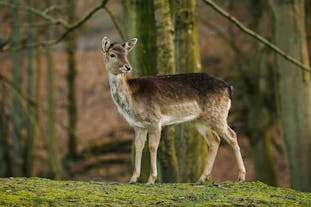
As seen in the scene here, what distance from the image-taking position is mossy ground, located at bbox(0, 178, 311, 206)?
10031 mm

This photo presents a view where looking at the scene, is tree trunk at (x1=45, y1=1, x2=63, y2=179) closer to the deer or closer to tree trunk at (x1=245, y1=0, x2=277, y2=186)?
tree trunk at (x1=245, y1=0, x2=277, y2=186)

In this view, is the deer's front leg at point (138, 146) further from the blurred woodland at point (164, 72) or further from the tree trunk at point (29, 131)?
the tree trunk at point (29, 131)

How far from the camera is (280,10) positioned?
18.9m

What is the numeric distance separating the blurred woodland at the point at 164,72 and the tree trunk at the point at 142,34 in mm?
18

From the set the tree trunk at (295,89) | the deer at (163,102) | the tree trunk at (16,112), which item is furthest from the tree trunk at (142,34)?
the tree trunk at (16,112)

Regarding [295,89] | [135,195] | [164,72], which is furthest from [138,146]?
[295,89]

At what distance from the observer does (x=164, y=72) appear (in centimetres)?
1514

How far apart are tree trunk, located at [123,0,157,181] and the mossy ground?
3558 millimetres

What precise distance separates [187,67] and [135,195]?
252 inches

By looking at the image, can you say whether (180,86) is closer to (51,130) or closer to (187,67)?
(187,67)

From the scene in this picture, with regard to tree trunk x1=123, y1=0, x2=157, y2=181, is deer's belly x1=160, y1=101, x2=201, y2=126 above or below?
below

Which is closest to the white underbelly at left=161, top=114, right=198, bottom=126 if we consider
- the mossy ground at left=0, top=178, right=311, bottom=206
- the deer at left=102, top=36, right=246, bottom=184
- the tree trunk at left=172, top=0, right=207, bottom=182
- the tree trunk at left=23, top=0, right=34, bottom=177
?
the deer at left=102, top=36, right=246, bottom=184

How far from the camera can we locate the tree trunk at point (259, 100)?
24922mm

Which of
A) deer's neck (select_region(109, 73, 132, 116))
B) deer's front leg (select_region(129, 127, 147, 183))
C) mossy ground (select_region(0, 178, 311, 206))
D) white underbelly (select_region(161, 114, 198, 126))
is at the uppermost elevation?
deer's neck (select_region(109, 73, 132, 116))
